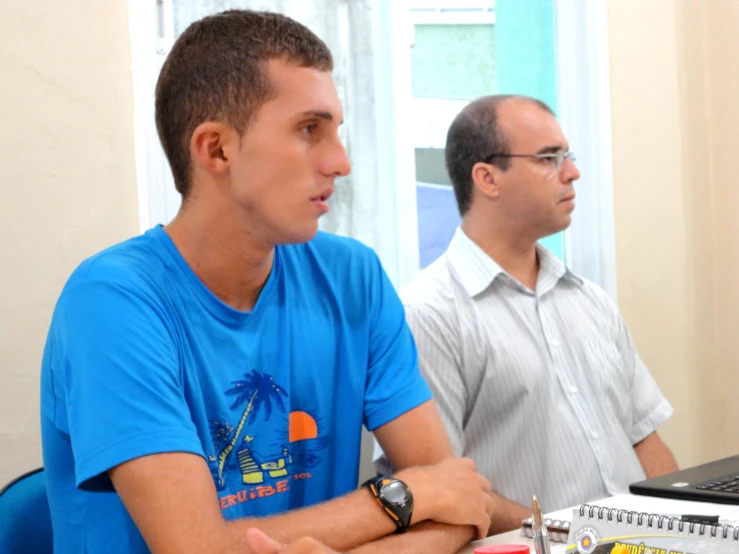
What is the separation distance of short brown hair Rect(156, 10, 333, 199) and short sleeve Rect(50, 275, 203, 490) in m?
0.28

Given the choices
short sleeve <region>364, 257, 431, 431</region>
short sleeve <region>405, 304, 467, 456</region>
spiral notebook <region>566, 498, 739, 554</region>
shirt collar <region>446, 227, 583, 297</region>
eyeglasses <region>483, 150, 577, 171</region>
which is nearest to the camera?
spiral notebook <region>566, 498, 739, 554</region>

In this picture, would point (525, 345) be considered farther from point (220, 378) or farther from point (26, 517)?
point (26, 517)

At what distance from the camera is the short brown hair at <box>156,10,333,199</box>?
55.8 inches

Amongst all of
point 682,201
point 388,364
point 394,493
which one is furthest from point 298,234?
point 682,201

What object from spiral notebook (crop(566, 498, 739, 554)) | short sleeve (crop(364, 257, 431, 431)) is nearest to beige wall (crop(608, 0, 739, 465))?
short sleeve (crop(364, 257, 431, 431))

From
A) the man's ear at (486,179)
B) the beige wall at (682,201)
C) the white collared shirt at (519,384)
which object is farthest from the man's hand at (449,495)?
the beige wall at (682,201)

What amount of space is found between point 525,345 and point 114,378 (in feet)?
3.85

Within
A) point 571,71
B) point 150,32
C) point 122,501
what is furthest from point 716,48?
point 122,501

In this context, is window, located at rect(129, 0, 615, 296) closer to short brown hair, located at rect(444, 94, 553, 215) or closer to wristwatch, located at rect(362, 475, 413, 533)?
short brown hair, located at rect(444, 94, 553, 215)

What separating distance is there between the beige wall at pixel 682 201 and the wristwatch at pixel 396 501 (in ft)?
6.22

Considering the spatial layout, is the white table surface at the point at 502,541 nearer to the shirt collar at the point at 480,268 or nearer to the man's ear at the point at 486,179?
the shirt collar at the point at 480,268

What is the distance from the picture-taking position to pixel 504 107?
2.49 m

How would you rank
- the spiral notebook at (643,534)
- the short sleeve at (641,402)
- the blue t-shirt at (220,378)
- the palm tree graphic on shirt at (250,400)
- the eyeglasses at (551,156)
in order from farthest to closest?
the eyeglasses at (551,156), the short sleeve at (641,402), the palm tree graphic on shirt at (250,400), the blue t-shirt at (220,378), the spiral notebook at (643,534)

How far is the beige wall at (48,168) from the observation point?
1718 millimetres
